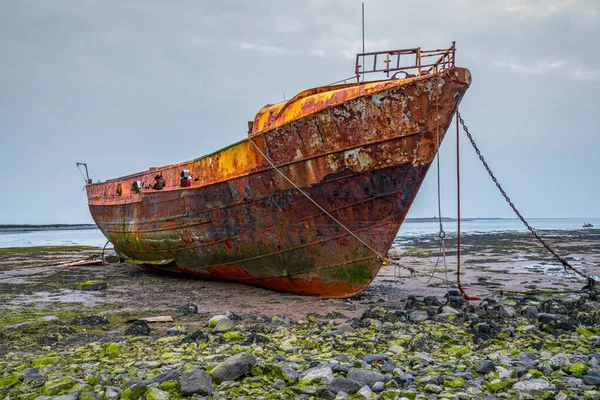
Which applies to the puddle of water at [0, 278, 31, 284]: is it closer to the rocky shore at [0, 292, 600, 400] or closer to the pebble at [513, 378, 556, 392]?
the rocky shore at [0, 292, 600, 400]

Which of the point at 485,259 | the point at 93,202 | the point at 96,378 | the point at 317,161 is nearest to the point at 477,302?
the point at 317,161

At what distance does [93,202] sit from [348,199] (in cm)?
1159

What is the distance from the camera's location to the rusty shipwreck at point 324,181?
715 centimetres

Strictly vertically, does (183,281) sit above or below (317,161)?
below

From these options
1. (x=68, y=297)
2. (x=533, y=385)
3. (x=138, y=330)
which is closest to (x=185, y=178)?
(x=68, y=297)

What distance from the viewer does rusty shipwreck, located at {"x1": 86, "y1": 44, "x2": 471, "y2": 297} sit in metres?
7.15

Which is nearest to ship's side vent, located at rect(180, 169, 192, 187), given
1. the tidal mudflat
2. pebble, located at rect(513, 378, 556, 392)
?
the tidal mudflat

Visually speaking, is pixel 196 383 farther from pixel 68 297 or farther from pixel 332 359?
pixel 68 297

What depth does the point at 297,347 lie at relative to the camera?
16.0 feet

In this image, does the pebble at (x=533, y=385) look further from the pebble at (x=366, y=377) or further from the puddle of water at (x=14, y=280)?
the puddle of water at (x=14, y=280)

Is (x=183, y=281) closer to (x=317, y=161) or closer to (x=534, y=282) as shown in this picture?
(x=317, y=161)

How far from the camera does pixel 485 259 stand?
17.0m

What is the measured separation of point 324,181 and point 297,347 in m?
3.38

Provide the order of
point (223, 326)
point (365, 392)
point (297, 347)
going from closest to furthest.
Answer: point (365, 392), point (297, 347), point (223, 326)
